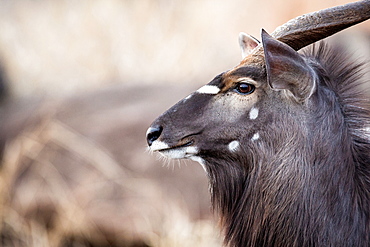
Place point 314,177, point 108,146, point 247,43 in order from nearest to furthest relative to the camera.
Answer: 1. point 314,177
2. point 247,43
3. point 108,146

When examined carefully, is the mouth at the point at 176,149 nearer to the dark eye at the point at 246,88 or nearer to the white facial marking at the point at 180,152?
the white facial marking at the point at 180,152

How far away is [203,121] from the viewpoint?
3.33 meters

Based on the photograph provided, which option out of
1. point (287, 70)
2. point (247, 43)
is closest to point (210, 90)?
point (287, 70)

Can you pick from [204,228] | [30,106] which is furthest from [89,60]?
[204,228]

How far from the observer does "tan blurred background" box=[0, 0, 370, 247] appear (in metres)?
6.00

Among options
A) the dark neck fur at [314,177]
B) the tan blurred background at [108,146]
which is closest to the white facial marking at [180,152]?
the dark neck fur at [314,177]

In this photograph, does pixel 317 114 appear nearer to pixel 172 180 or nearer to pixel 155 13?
pixel 172 180

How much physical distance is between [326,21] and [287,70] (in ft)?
1.00

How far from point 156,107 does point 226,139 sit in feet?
11.4

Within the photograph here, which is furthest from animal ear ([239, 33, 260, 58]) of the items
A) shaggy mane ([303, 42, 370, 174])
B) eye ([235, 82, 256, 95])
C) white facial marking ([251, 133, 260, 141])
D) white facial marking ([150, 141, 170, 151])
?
white facial marking ([150, 141, 170, 151])

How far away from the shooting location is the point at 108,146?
21.4 feet

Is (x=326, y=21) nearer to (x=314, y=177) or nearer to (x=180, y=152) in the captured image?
(x=314, y=177)

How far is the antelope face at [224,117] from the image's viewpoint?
3273 mm

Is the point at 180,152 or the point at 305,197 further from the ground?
the point at 180,152
